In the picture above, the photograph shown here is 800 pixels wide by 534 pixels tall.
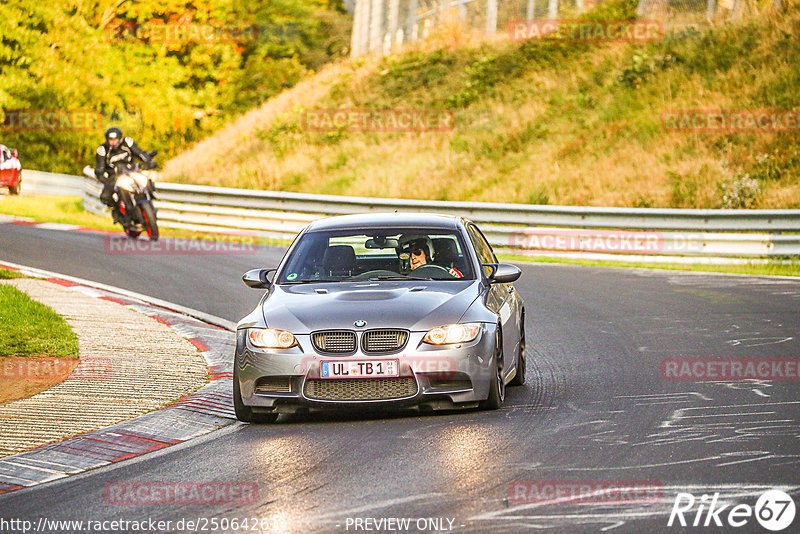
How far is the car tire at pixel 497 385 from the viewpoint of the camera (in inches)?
354

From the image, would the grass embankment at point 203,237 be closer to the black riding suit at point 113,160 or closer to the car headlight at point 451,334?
the black riding suit at point 113,160

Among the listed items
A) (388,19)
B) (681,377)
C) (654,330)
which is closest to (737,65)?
(388,19)

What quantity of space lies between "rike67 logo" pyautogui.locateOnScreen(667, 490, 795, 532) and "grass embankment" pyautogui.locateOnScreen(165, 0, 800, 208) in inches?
773

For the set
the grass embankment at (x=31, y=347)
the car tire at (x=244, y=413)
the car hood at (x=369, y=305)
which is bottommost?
the grass embankment at (x=31, y=347)

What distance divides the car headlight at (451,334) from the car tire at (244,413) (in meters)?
1.29

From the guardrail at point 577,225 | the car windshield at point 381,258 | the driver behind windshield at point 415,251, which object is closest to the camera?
the car windshield at point 381,258

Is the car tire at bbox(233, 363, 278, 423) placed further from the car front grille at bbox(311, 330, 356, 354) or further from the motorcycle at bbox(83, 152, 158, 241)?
the motorcycle at bbox(83, 152, 158, 241)

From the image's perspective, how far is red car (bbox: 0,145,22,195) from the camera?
3425cm

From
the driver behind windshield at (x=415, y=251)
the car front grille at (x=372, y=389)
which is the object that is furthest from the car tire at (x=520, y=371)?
the car front grille at (x=372, y=389)

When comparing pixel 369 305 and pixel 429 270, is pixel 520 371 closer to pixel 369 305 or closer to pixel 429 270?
pixel 429 270

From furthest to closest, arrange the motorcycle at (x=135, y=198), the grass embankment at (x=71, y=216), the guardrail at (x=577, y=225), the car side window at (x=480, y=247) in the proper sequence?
the grass embankment at (x=71, y=216), the motorcycle at (x=135, y=198), the guardrail at (x=577, y=225), the car side window at (x=480, y=247)

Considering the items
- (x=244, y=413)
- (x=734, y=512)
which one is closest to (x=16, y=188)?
(x=244, y=413)

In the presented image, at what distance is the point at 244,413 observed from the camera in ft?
29.6

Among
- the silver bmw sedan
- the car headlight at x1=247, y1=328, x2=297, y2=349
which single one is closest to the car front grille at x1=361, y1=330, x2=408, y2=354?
the silver bmw sedan
